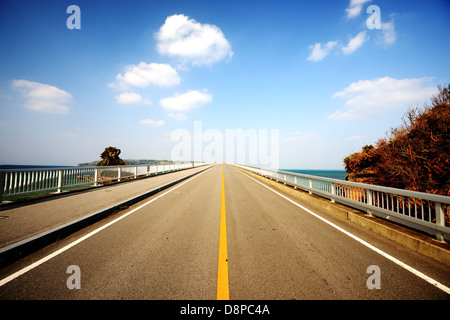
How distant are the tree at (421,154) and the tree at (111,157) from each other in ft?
102

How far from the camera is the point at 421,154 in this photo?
28.7 feet

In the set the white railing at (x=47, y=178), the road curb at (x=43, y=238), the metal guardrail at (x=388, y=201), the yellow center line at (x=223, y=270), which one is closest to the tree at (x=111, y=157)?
the white railing at (x=47, y=178)

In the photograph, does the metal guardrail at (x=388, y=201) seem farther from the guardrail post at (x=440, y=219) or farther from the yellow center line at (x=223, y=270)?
the yellow center line at (x=223, y=270)

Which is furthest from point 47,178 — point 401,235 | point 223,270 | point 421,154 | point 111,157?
point 111,157

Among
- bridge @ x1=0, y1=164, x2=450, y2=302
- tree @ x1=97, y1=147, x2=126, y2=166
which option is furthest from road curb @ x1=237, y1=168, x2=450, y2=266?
tree @ x1=97, y1=147, x2=126, y2=166

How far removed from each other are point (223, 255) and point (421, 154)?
11071mm

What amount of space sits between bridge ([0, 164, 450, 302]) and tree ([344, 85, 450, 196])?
5126mm

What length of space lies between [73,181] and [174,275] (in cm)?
A: 1051

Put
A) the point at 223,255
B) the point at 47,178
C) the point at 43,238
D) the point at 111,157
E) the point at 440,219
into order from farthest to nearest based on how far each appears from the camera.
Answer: the point at 111,157 → the point at 47,178 → the point at 43,238 → the point at 440,219 → the point at 223,255

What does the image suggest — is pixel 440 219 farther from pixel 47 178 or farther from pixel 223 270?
pixel 47 178

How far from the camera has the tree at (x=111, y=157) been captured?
90.7 ft

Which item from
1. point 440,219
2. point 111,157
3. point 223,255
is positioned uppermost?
point 111,157

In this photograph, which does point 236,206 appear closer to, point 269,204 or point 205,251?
point 269,204

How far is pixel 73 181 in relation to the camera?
10062mm
